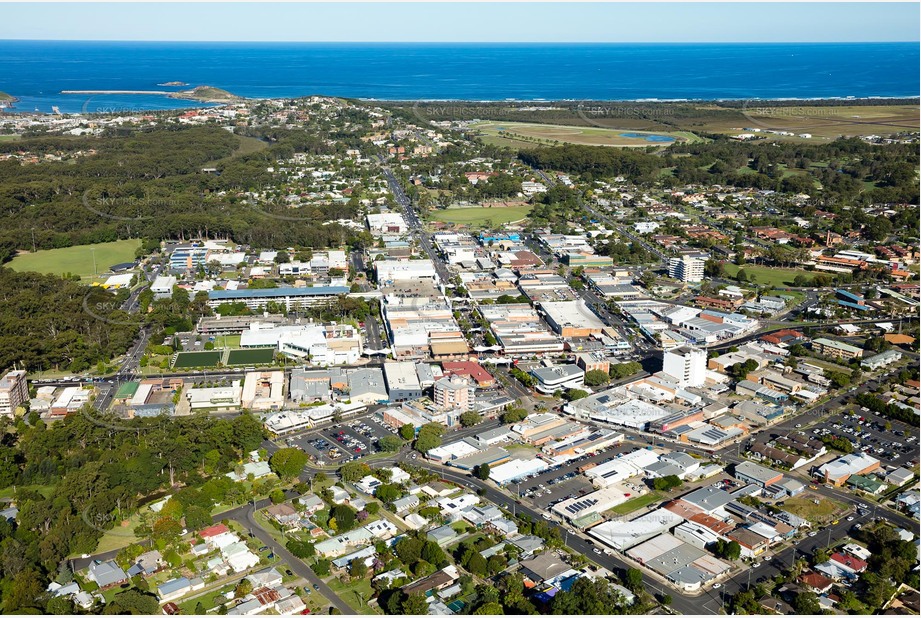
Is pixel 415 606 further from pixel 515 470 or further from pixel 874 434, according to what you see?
pixel 874 434

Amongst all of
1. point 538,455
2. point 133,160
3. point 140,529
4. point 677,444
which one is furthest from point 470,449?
point 133,160

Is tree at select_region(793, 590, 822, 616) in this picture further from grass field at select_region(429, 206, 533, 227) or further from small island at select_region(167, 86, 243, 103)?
small island at select_region(167, 86, 243, 103)

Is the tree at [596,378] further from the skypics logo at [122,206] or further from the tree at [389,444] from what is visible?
the skypics logo at [122,206]

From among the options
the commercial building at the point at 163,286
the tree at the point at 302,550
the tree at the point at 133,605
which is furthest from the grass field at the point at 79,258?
the tree at the point at 133,605

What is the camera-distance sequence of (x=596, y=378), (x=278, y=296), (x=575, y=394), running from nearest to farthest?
(x=575, y=394)
(x=596, y=378)
(x=278, y=296)

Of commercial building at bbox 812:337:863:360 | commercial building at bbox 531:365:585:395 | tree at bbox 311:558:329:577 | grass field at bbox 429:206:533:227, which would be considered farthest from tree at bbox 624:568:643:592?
grass field at bbox 429:206:533:227

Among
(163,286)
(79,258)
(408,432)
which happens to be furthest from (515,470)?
(79,258)

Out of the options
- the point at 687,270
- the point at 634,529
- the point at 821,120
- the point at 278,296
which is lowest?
the point at 634,529

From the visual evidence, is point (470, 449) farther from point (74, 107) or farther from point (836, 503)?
point (74, 107)
